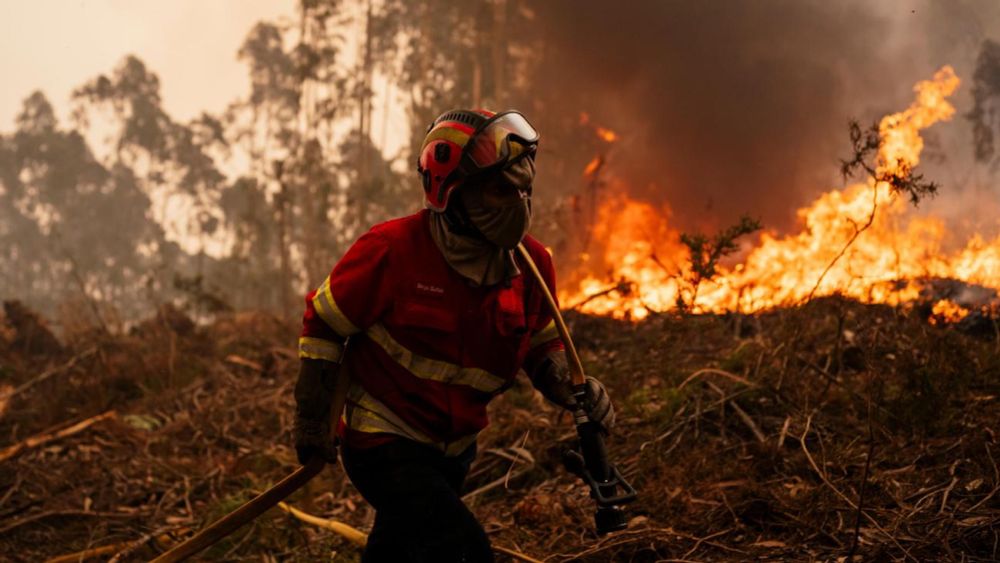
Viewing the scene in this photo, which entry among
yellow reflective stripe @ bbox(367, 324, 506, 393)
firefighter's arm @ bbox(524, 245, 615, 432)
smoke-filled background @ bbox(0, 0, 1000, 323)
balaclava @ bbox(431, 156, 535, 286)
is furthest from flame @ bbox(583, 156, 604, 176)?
yellow reflective stripe @ bbox(367, 324, 506, 393)

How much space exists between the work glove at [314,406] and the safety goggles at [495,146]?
85 cm

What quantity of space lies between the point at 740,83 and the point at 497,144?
13463 millimetres

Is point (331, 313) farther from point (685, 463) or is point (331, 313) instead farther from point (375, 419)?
point (685, 463)

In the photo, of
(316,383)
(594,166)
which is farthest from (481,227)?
(594,166)

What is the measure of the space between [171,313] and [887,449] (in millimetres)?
11033

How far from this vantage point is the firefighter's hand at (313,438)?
2.69m

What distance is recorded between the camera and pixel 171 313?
12391 mm

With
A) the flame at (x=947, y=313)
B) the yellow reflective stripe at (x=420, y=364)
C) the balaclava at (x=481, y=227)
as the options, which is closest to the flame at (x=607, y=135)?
the flame at (x=947, y=313)

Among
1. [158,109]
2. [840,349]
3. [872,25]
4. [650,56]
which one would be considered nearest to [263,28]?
[158,109]

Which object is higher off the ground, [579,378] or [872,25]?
[872,25]

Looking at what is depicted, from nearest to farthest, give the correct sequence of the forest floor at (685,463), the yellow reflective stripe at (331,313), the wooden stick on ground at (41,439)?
the yellow reflective stripe at (331,313) → the forest floor at (685,463) → the wooden stick on ground at (41,439)

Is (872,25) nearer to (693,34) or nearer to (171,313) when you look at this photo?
(693,34)

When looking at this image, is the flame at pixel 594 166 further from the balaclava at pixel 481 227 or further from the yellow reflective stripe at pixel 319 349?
the yellow reflective stripe at pixel 319 349

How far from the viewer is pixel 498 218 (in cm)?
270
